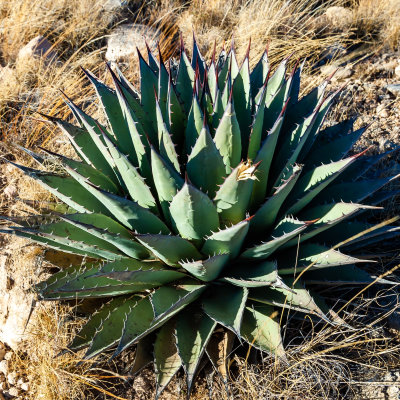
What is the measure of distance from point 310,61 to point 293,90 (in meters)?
2.30

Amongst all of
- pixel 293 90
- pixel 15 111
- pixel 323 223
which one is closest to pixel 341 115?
pixel 293 90

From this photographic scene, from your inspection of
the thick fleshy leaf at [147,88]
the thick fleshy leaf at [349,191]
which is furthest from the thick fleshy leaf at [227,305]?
the thick fleshy leaf at [147,88]

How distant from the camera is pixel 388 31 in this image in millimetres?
4168

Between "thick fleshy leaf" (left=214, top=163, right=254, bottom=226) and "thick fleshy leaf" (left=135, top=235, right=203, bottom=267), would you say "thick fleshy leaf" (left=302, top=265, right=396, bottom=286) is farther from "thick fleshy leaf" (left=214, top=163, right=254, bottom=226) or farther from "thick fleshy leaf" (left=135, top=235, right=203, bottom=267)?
"thick fleshy leaf" (left=135, top=235, right=203, bottom=267)

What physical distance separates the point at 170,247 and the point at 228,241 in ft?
0.87

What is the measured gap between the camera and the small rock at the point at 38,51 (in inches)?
160

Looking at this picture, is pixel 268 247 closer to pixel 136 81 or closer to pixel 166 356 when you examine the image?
pixel 166 356

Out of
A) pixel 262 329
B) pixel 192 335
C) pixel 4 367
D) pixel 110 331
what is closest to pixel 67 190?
pixel 110 331

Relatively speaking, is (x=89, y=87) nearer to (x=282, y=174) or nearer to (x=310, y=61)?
(x=310, y=61)

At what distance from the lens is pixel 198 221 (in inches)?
62.7

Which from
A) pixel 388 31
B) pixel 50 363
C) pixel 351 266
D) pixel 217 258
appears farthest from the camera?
pixel 388 31

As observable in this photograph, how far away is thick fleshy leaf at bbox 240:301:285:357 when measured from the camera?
1.69 m

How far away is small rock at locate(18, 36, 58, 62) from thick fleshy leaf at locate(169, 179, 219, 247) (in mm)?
3423

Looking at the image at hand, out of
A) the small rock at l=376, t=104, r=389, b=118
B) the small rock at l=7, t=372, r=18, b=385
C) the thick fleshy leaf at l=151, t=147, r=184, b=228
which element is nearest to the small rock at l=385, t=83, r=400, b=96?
the small rock at l=376, t=104, r=389, b=118
